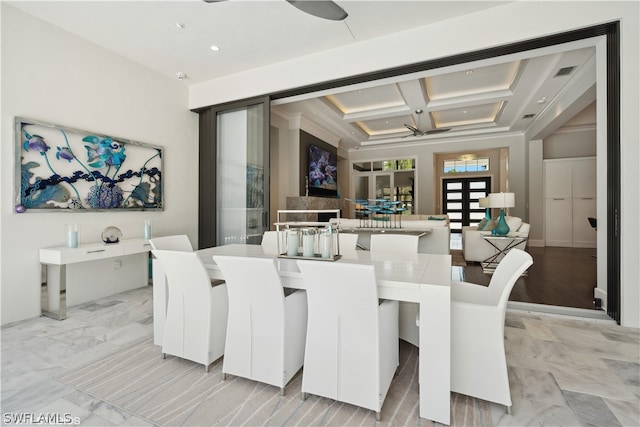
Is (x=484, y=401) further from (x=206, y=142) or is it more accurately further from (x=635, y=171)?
(x=206, y=142)

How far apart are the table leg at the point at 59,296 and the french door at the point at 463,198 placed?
10307 mm

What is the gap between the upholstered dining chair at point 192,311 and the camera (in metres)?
1.95

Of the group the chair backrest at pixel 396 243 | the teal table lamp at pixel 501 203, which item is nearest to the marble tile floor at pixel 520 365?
the chair backrest at pixel 396 243

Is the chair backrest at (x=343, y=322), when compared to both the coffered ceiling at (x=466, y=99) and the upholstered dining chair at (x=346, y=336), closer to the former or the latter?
the upholstered dining chair at (x=346, y=336)

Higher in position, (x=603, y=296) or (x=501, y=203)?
(x=501, y=203)

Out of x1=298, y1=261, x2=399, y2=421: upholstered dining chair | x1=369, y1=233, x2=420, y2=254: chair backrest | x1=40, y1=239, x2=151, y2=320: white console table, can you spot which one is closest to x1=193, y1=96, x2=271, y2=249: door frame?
x1=40, y1=239, x2=151, y2=320: white console table

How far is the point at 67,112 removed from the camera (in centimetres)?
322

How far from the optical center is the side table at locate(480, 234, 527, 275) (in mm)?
4509

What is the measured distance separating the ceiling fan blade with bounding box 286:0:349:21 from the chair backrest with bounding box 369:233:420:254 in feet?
5.80

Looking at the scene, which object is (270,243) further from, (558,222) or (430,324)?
(558,222)

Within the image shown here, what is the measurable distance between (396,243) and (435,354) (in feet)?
4.04

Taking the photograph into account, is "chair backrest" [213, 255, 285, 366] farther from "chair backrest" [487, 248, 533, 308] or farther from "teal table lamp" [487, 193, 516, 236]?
"teal table lamp" [487, 193, 516, 236]

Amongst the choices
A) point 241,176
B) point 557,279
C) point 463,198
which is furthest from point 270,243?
point 463,198

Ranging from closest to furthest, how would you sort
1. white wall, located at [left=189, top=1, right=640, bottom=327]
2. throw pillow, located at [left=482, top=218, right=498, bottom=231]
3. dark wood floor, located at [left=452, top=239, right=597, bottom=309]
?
1. white wall, located at [left=189, top=1, right=640, bottom=327]
2. dark wood floor, located at [left=452, top=239, right=597, bottom=309]
3. throw pillow, located at [left=482, top=218, right=498, bottom=231]
